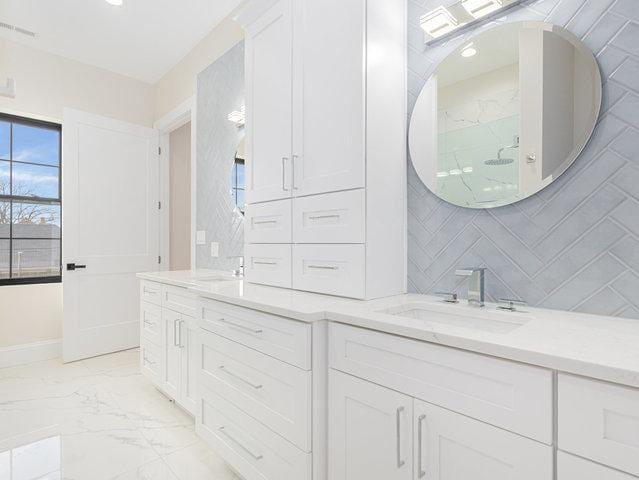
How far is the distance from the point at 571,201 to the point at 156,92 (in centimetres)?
431

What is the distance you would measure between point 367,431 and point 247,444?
26.1 inches

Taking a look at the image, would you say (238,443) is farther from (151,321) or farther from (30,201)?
(30,201)

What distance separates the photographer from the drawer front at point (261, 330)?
1.25 metres

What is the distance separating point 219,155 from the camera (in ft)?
9.74

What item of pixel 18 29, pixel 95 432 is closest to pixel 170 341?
pixel 95 432

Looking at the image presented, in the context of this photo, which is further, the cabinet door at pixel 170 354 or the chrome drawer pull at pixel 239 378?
the cabinet door at pixel 170 354

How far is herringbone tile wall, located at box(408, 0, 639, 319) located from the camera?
108 cm

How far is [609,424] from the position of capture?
0.69 m

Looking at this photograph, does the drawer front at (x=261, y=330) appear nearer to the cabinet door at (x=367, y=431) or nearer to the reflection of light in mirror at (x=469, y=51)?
the cabinet door at (x=367, y=431)

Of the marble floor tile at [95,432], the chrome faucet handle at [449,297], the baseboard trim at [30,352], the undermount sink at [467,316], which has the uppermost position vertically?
the chrome faucet handle at [449,297]

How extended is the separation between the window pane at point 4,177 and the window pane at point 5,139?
0.07 m

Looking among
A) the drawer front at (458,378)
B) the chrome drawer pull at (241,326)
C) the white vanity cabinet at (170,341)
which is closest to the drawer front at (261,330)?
the chrome drawer pull at (241,326)

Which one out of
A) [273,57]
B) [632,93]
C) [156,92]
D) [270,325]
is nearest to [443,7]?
[632,93]

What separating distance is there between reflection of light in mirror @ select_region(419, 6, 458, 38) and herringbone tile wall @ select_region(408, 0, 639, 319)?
0.10 m
